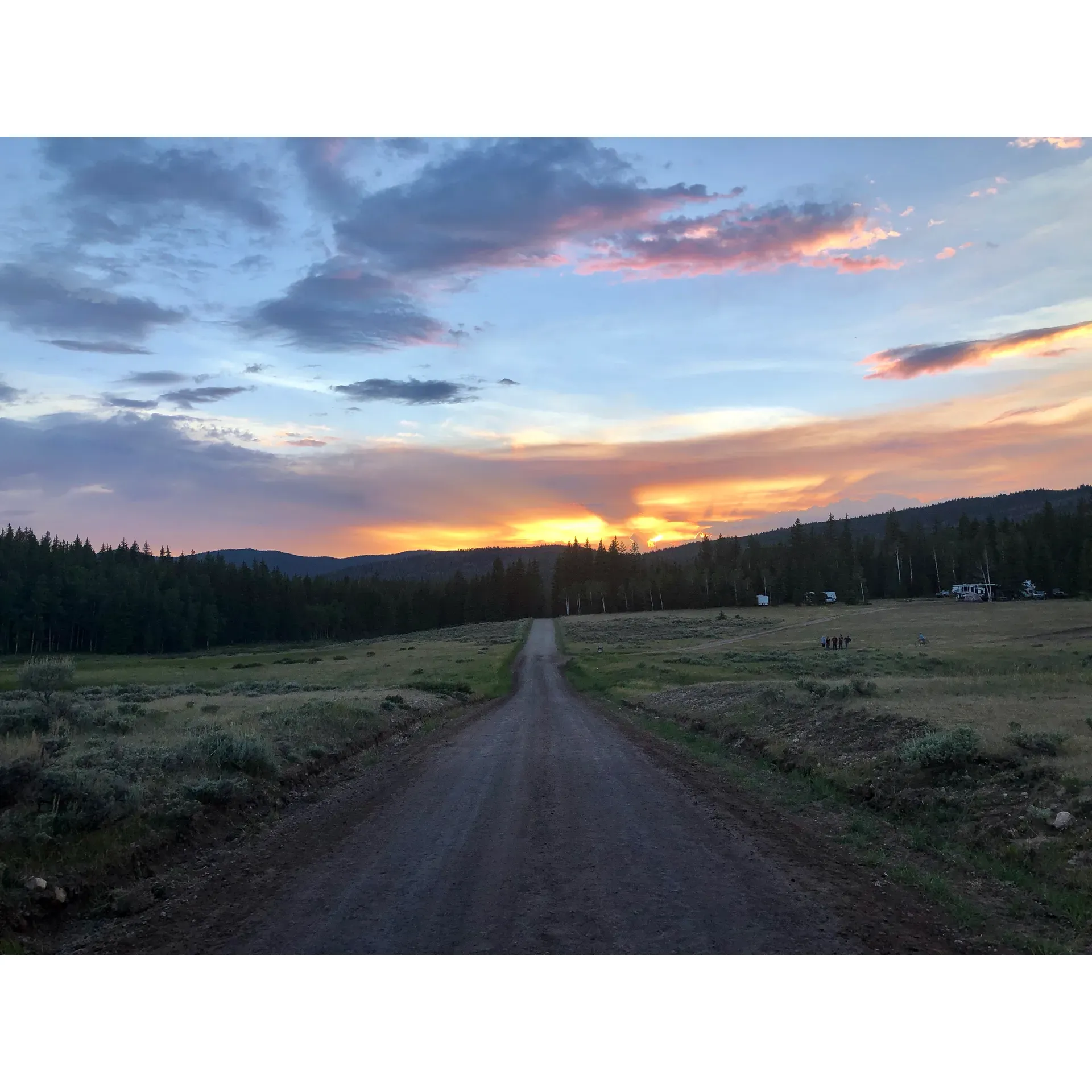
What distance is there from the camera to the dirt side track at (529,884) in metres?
6.94

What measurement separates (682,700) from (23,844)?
22.6 meters

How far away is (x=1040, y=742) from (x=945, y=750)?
1607 millimetres

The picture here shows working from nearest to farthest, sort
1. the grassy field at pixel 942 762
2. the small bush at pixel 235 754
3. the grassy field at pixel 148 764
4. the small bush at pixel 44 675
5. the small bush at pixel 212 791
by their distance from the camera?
the grassy field at pixel 942 762 < the grassy field at pixel 148 764 < the small bush at pixel 212 791 < the small bush at pixel 235 754 < the small bush at pixel 44 675

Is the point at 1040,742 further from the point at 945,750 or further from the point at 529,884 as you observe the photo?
the point at 529,884

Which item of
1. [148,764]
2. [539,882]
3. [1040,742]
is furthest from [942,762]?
[148,764]

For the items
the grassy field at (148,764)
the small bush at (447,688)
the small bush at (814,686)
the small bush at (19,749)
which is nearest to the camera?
the grassy field at (148,764)

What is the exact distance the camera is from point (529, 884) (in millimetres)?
8414

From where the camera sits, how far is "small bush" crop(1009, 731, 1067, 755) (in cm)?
1198

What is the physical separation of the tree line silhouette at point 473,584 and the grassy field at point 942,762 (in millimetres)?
100643

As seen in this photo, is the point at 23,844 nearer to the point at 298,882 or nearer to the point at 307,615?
the point at 298,882

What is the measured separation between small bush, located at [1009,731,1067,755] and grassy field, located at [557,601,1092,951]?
30mm

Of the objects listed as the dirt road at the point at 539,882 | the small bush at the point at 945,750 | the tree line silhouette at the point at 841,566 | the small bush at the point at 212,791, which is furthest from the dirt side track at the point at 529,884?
the tree line silhouette at the point at 841,566

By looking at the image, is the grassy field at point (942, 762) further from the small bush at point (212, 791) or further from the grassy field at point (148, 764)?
the small bush at point (212, 791)

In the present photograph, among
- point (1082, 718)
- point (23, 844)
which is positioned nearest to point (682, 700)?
point (1082, 718)
